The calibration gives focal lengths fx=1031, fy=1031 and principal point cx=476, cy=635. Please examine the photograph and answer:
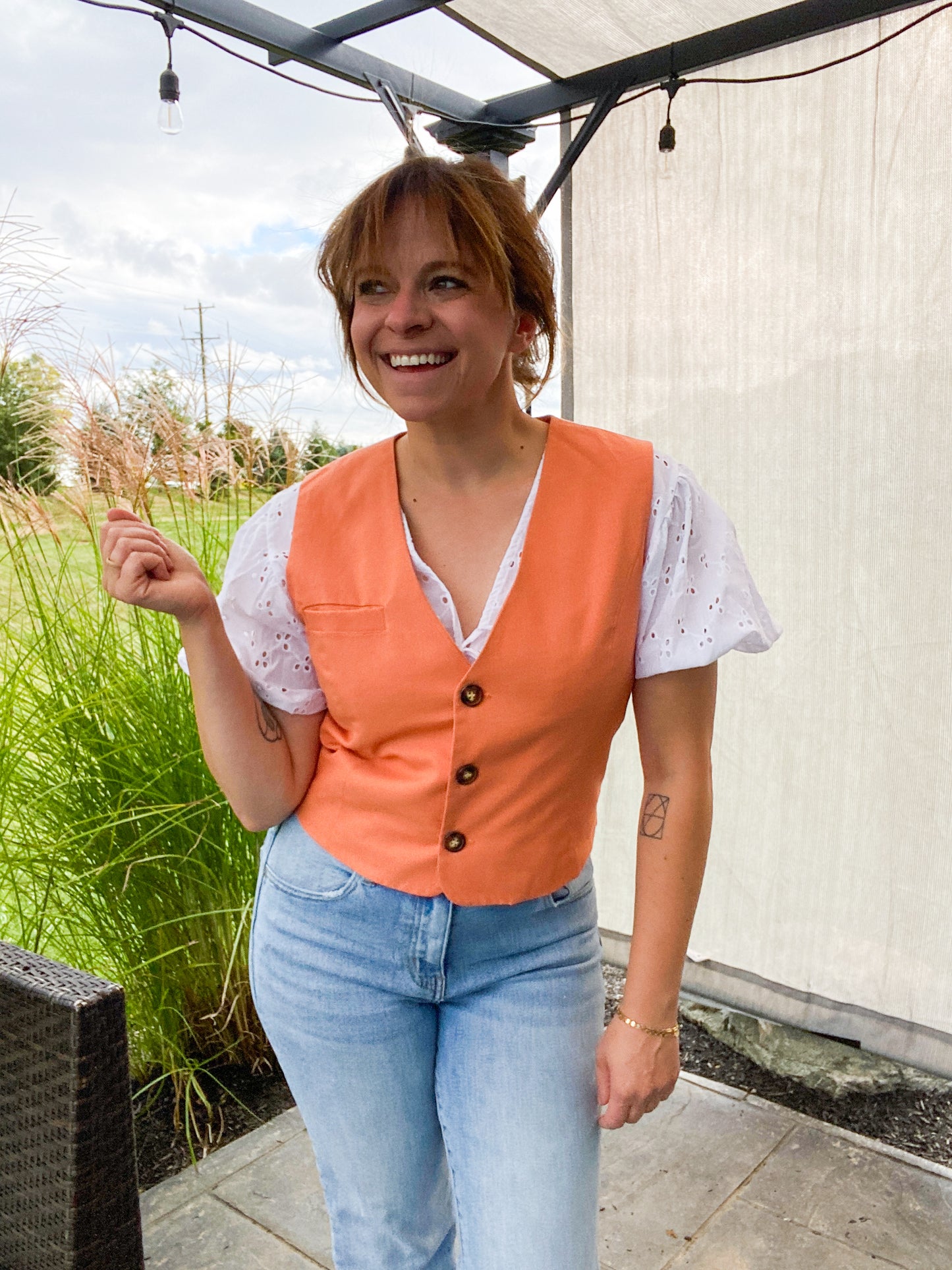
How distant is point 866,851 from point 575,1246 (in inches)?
62.6

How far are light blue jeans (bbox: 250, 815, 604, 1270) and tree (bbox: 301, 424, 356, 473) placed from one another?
1.66 m

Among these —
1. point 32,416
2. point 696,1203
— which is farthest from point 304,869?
point 32,416

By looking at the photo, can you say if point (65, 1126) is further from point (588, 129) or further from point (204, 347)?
point (588, 129)

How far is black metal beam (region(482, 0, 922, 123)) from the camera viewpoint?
2.13 m

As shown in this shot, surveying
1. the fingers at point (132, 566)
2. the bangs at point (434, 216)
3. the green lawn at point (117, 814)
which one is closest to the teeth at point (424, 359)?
the bangs at point (434, 216)

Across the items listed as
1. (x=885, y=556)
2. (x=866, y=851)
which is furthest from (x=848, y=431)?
(x=866, y=851)

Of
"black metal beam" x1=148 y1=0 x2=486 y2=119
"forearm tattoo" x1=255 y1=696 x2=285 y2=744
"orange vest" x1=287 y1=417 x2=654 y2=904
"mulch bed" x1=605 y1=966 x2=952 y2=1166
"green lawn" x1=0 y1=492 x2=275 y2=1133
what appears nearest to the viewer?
"orange vest" x1=287 y1=417 x2=654 y2=904

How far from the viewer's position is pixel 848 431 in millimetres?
2352

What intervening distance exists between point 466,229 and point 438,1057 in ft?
2.99

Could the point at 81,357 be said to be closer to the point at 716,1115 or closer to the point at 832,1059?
the point at 716,1115

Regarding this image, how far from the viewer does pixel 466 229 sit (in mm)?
1104

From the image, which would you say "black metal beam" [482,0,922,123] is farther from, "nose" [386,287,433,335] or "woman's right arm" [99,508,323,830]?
"woman's right arm" [99,508,323,830]

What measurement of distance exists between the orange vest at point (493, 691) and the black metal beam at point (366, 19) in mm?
1454

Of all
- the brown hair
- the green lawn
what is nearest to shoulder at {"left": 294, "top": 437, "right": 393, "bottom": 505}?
the brown hair
